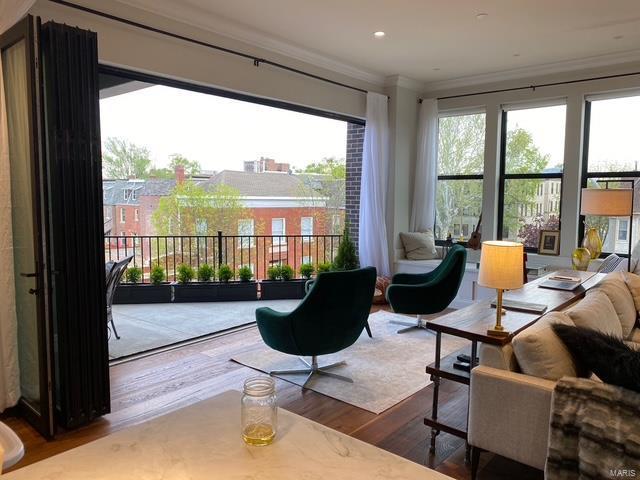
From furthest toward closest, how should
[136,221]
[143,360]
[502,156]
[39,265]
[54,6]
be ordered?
[136,221] < [502,156] < [143,360] < [54,6] < [39,265]

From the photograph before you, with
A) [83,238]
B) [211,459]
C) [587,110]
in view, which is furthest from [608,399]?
[587,110]

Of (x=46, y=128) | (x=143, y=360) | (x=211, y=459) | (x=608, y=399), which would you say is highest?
(x=46, y=128)

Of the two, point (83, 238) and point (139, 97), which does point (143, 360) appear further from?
point (139, 97)

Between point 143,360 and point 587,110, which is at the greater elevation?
point 587,110

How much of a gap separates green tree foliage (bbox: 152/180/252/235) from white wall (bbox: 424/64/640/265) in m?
3.58

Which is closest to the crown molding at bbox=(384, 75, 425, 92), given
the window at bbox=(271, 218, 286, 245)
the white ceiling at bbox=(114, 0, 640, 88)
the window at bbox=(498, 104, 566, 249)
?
the white ceiling at bbox=(114, 0, 640, 88)

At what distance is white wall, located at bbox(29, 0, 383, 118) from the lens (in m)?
3.49

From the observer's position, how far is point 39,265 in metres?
2.68

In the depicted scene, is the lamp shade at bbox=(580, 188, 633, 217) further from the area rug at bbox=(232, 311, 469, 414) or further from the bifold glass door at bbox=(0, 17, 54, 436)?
the bifold glass door at bbox=(0, 17, 54, 436)

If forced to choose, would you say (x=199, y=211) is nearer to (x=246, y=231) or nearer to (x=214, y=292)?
(x=246, y=231)

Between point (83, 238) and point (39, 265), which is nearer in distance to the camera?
point (39, 265)

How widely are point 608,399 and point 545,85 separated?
15.9 feet

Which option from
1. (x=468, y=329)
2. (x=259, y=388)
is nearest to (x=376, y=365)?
(x=468, y=329)

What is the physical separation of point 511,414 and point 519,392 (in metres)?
0.12
